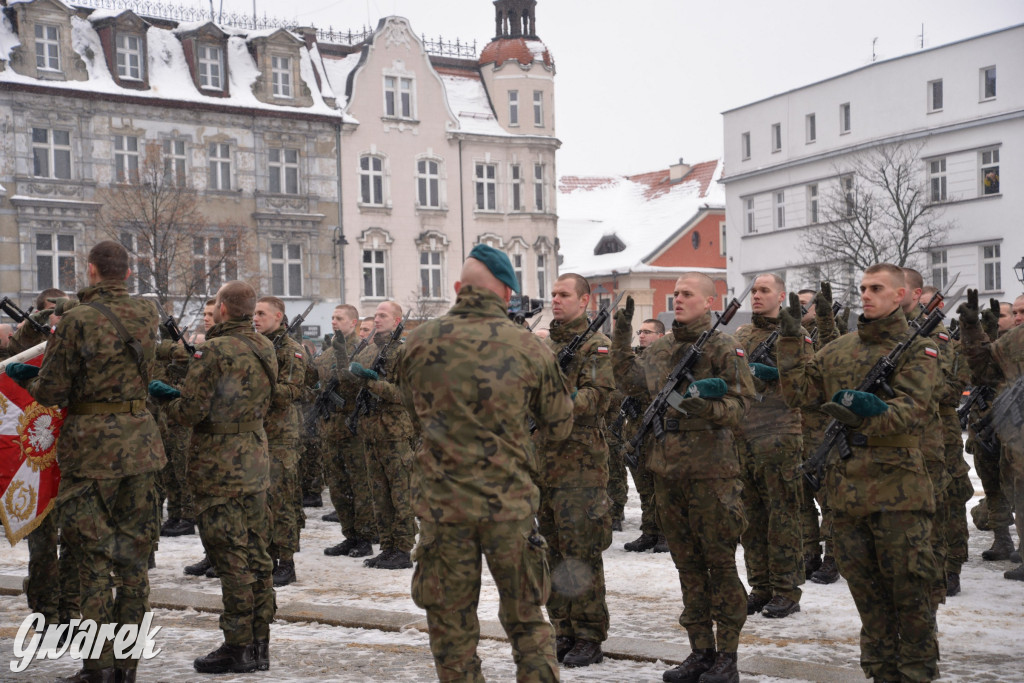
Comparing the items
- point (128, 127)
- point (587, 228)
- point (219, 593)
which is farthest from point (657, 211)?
point (219, 593)

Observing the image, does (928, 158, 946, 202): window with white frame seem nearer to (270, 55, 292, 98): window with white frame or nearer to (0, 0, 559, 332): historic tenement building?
(0, 0, 559, 332): historic tenement building

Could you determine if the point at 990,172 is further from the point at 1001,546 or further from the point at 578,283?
the point at 578,283

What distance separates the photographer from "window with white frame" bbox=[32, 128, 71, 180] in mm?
32688

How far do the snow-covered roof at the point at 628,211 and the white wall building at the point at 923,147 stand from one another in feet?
36.1

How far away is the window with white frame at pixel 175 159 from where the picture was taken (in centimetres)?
3381

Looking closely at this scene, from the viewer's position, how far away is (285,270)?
36.8 m

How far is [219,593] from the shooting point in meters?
8.87

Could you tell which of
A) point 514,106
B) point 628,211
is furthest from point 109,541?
point 628,211

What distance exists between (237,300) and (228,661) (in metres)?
2.17

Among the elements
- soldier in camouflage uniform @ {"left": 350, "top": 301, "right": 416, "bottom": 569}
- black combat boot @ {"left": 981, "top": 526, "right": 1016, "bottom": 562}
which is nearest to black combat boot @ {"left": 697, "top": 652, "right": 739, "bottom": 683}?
soldier in camouflage uniform @ {"left": 350, "top": 301, "right": 416, "bottom": 569}

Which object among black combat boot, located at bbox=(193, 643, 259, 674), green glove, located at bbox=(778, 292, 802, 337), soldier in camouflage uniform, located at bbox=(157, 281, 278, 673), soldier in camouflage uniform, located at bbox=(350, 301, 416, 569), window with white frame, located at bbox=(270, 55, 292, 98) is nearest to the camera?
green glove, located at bbox=(778, 292, 802, 337)

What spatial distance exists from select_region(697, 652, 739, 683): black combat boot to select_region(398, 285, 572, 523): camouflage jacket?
6.10ft

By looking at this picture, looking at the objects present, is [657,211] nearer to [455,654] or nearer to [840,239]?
[840,239]

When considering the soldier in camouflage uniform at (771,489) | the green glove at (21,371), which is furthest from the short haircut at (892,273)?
the green glove at (21,371)
